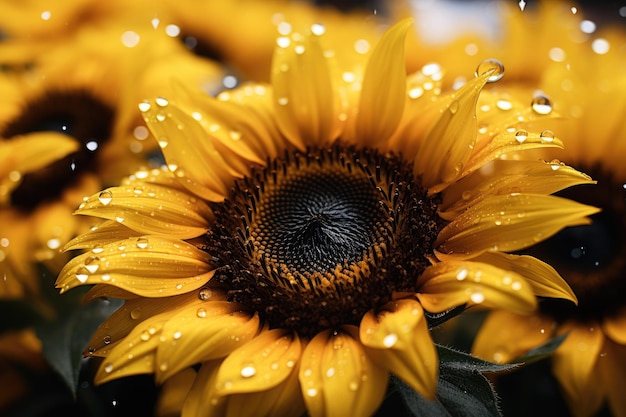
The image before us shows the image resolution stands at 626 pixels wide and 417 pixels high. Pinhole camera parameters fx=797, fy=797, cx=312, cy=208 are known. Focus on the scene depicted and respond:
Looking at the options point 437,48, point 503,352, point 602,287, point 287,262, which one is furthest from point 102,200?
point 437,48

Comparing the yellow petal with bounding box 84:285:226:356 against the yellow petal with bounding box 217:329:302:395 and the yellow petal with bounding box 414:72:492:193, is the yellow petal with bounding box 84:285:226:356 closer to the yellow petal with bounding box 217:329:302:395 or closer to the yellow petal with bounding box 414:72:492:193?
the yellow petal with bounding box 217:329:302:395

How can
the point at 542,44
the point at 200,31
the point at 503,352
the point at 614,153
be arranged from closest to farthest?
the point at 503,352, the point at 614,153, the point at 542,44, the point at 200,31

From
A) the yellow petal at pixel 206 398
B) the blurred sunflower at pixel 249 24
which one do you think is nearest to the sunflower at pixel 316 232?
the yellow petal at pixel 206 398

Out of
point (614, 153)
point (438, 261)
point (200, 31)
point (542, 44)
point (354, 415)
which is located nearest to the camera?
point (354, 415)

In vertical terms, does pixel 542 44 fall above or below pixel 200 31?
above

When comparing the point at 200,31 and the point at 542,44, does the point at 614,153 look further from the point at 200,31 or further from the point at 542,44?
the point at 200,31

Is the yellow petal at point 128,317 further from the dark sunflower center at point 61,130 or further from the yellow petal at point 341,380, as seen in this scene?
the dark sunflower center at point 61,130

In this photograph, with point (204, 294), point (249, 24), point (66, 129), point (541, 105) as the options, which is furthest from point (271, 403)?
point (249, 24)
